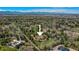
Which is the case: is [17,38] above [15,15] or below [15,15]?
below

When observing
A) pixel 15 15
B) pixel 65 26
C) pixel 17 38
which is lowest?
pixel 17 38

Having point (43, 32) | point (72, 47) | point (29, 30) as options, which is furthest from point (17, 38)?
point (72, 47)

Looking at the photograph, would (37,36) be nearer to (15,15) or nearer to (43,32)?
(43,32)

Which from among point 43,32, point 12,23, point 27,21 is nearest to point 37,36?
point 43,32
